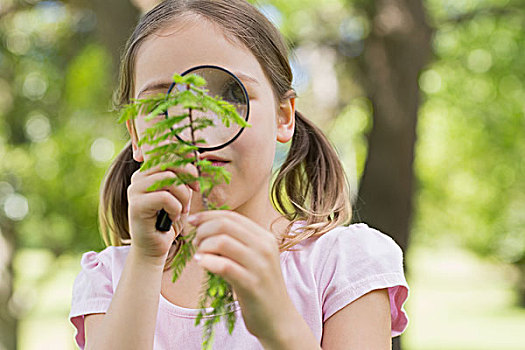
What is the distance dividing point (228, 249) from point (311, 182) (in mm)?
1399

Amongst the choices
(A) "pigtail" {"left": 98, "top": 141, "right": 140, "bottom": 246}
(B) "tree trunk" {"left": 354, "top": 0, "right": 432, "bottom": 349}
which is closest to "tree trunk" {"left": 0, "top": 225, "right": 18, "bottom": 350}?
(B) "tree trunk" {"left": 354, "top": 0, "right": 432, "bottom": 349}

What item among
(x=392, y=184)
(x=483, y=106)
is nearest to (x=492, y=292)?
(x=483, y=106)

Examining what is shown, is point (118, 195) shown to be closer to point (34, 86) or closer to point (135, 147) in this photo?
point (135, 147)

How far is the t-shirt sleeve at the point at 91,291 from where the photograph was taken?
2.82 m

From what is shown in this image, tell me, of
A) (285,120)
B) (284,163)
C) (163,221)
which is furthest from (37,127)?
(163,221)

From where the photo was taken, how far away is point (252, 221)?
2.02 metres

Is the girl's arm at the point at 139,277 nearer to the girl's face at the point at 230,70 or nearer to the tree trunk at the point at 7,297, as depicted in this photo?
the girl's face at the point at 230,70

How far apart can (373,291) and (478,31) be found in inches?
545

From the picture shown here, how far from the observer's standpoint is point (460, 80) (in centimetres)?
1652

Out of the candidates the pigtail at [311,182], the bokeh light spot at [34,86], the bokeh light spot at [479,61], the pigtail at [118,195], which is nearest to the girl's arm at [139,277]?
the pigtail at [311,182]

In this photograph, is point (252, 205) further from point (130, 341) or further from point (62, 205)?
point (62, 205)

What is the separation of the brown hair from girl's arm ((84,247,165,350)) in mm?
663

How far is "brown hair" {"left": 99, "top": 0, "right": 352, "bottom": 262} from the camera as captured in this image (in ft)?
8.67

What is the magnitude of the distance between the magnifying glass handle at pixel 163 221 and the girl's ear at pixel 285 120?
787 millimetres
